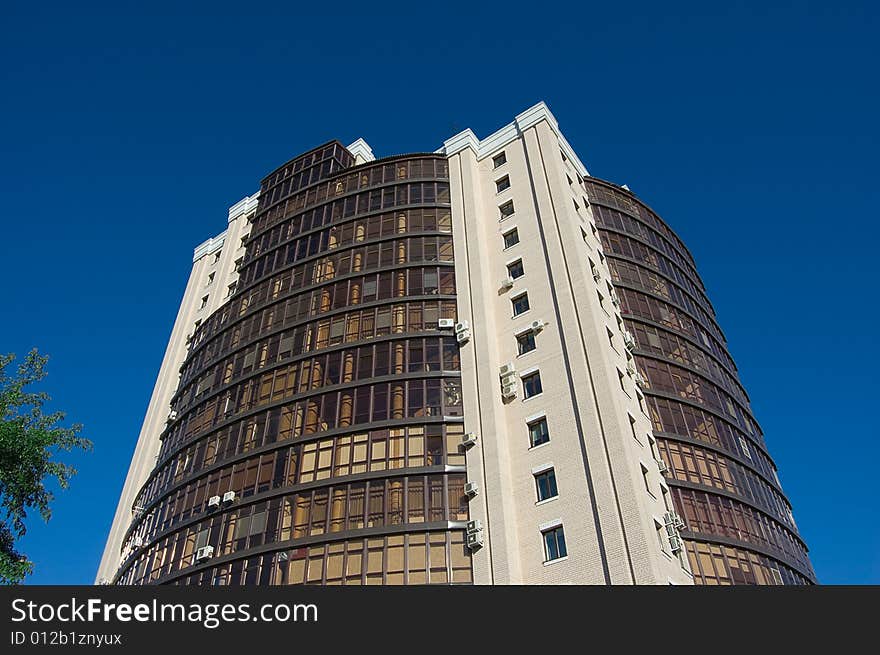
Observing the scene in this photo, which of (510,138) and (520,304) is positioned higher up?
(510,138)

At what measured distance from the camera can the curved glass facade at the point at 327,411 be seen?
2888 centimetres

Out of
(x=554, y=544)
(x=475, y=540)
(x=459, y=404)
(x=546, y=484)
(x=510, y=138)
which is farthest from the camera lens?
(x=510, y=138)

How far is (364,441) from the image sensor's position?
31.7 meters

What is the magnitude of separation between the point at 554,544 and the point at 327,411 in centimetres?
1291

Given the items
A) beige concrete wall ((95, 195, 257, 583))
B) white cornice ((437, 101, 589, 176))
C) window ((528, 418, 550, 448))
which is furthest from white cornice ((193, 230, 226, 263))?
window ((528, 418, 550, 448))

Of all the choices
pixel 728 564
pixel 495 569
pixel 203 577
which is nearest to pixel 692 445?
pixel 728 564

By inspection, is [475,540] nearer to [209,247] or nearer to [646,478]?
[646,478]

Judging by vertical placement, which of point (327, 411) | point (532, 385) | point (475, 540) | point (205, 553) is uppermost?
point (532, 385)

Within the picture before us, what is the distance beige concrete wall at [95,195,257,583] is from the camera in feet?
137

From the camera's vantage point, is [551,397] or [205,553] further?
[551,397]

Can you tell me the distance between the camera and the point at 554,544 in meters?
27.0

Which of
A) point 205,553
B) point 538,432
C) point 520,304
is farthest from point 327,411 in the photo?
point 520,304

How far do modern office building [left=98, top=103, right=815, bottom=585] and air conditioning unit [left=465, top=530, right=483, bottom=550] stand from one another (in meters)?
0.07

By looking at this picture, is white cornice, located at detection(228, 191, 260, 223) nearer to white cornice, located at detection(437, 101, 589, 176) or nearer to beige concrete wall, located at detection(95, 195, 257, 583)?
beige concrete wall, located at detection(95, 195, 257, 583)
